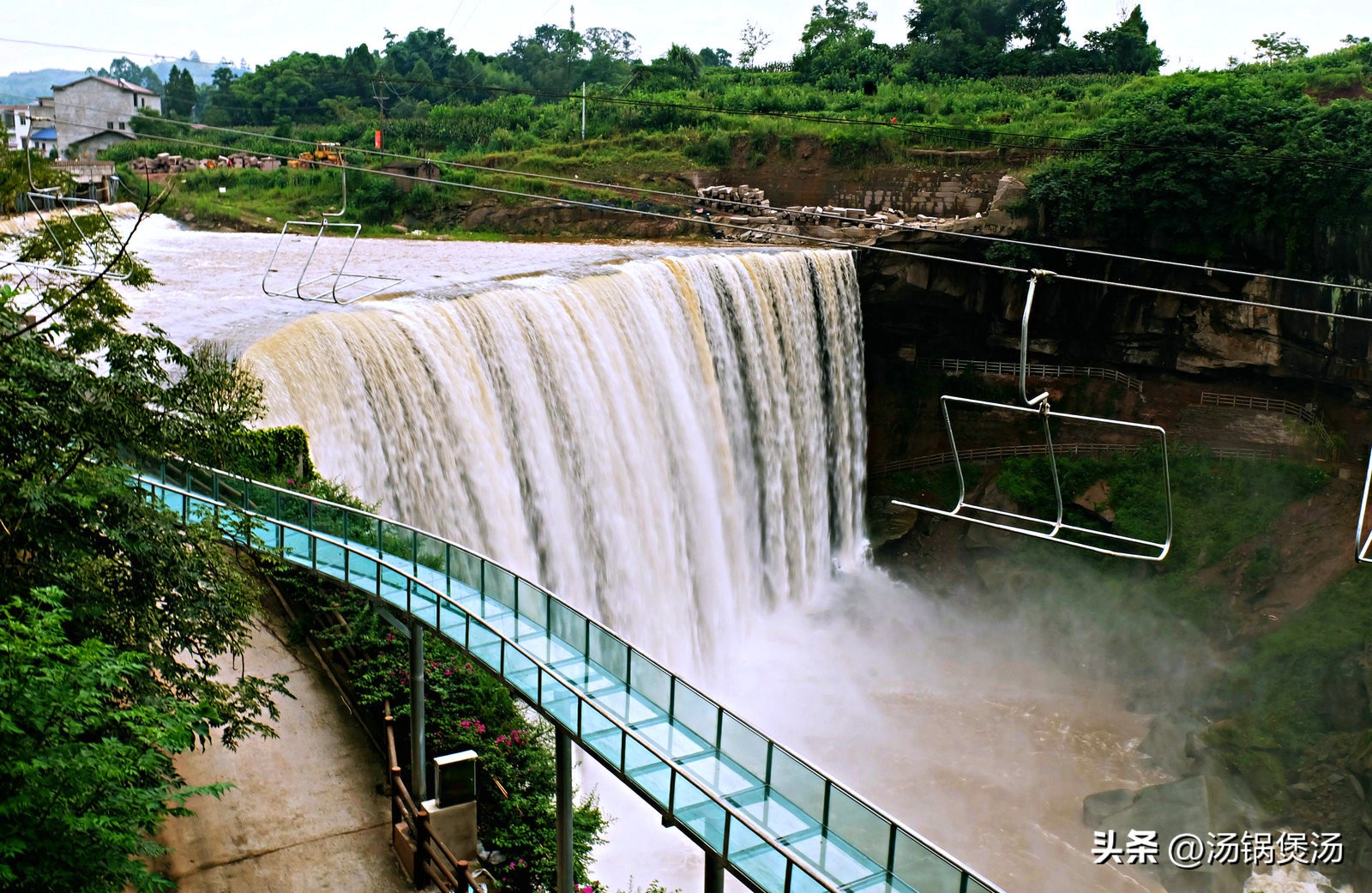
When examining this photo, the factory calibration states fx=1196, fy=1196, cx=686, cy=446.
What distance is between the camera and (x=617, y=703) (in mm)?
→ 12828

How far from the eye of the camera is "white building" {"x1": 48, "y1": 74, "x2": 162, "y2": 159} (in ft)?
155

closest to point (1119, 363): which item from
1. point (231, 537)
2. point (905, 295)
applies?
point (905, 295)

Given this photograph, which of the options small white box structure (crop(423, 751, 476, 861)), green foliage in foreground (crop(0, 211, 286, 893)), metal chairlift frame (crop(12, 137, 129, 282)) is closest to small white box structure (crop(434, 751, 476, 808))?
small white box structure (crop(423, 751, 476, 861))

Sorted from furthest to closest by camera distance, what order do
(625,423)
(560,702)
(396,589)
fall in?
(625,423) < (396,589) < (560,702)

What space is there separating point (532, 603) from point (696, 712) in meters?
2.46

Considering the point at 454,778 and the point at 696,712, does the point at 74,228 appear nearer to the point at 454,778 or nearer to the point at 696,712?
the point at 454,778

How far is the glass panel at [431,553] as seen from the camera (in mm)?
13992

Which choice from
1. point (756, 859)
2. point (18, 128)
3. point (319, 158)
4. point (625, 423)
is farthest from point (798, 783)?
point (18, 128)

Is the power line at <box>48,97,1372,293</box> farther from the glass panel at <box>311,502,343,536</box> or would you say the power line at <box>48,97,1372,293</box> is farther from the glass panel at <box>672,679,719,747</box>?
the glass panel at <box>311,502,343,536</box>

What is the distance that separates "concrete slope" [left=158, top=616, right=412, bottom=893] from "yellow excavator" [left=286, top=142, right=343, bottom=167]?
2985 centimetres

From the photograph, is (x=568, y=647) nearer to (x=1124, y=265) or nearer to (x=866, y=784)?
(x=866, y=784)

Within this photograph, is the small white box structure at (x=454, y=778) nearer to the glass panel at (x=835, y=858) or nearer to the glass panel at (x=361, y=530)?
the glass panel at (x=361, y=530)

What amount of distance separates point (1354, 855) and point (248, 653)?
762 inches

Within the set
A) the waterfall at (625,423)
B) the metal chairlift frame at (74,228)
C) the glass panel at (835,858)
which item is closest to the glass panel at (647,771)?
the glass panel at (835,858)
